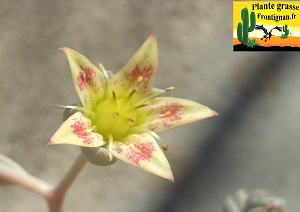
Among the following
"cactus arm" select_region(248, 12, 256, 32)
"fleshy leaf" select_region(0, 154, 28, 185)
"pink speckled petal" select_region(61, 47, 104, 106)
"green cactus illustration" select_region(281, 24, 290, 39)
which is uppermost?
"cactus arm" select_region(248, 12, 256, 32)

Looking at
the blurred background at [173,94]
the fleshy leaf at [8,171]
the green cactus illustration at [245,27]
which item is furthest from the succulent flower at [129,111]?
the blurred background at [173,94]

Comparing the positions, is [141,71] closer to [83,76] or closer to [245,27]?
[83,76]

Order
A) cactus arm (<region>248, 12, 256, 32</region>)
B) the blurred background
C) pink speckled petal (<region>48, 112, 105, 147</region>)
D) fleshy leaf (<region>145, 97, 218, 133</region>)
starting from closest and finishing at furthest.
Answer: pink speckled petal (<region>48, 112, 105, 147</region>) → fleshy leaf (<region>145, 97, 218, 133</region>) → cactus arm (<region>248, 12, 256, 32</region>) → the blurred background

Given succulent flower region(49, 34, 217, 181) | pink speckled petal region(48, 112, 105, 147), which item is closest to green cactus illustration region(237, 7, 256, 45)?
succulent flower region(49, 34, 217, 181)

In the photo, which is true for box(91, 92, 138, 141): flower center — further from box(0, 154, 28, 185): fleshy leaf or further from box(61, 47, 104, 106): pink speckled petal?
box(0, 154, 28, 185): fleshy leaf

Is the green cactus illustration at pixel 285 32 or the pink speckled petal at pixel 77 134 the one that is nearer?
the pink speckled petal at pixel 77 134

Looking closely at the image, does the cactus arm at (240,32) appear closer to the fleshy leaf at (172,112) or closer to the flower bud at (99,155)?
the fleshy leaf at (172,112)
